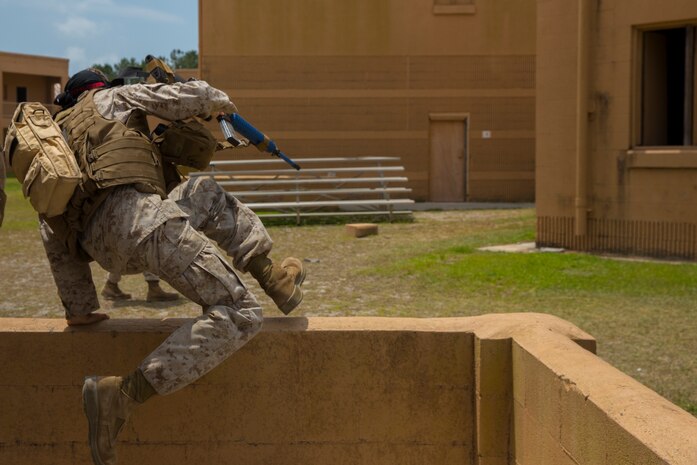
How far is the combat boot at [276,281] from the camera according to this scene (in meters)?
4.04

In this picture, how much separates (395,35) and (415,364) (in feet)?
66.2

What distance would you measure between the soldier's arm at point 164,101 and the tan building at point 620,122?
8.59 meters

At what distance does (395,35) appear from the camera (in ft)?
76.7

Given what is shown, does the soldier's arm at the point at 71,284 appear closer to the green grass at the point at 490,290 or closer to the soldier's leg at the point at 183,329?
the soldier's leg at the point at 183,329

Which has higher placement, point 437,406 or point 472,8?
point 472,8

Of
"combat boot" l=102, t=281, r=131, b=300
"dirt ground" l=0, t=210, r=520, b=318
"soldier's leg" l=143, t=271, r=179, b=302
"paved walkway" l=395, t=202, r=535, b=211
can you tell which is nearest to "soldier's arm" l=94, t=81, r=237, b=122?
"dirt ground" l=0, t=210, r=520, b=318

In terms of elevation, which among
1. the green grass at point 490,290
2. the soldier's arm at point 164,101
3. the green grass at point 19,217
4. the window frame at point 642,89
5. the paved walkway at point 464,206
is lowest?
the green grass at point 490,290

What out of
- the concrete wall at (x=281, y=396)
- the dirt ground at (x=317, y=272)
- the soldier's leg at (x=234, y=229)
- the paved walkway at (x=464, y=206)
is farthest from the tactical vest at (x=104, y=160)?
the paved walkway at (x=464, y=206)

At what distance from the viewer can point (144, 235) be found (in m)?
3.57

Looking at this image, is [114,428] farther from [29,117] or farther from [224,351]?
[29,117]

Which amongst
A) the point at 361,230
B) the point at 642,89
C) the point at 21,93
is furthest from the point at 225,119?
the point at 21,93

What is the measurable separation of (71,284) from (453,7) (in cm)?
2037

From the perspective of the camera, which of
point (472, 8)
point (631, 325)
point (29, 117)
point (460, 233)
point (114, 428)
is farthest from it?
point (472, 8)

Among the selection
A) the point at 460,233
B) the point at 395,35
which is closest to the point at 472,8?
the point at 395,35
